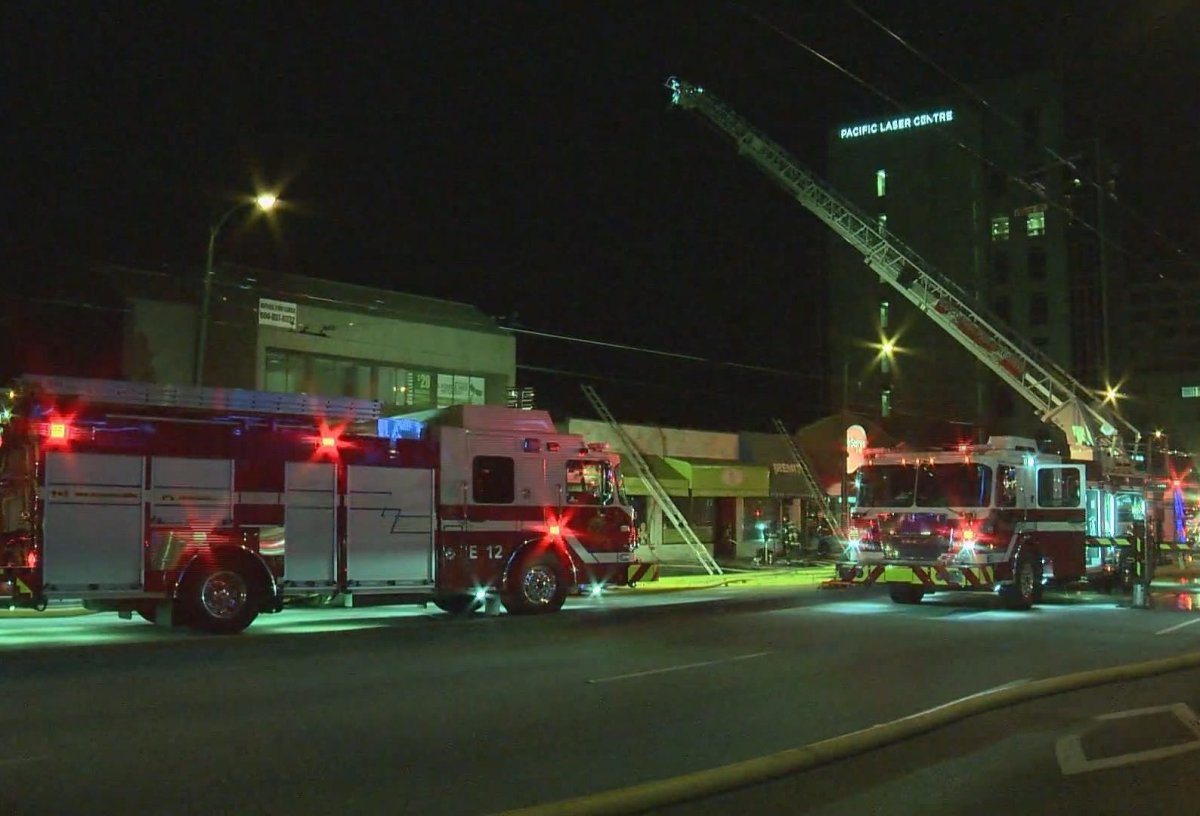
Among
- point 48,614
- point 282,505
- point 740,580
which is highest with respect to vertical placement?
point 282,505

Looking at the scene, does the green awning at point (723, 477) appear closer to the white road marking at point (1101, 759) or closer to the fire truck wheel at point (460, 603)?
the fire truck wheel at point (460, 603)

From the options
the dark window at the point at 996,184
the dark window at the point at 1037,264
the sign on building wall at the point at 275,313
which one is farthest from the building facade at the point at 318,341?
the dark window at the point at 1037,264

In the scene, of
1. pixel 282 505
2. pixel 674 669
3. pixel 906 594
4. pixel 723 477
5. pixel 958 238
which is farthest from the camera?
pixel 958 238

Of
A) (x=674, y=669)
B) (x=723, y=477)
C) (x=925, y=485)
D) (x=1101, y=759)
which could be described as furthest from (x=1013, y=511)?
(x=723, y=477)

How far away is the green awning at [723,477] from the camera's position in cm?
3475

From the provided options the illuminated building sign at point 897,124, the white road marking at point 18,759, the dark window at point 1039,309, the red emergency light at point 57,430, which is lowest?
the white road marking at point 18,759

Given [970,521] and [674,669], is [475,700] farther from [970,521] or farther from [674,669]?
[970,521]

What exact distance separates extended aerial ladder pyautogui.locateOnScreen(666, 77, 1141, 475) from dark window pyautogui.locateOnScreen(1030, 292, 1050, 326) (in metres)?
48.2

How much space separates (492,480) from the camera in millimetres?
18250

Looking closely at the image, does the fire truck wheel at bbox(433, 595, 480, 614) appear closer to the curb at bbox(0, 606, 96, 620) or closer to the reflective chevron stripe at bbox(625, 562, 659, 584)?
the reflective chevron stripe at bbox(625, 562, 659, 584)

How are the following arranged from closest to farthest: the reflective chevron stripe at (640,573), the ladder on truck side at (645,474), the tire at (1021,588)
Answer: the reflective chevron stripe at (640,573) < the tire at (1021,588) < the ladder on truck side at (645,474)

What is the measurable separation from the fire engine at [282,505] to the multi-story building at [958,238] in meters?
54.4

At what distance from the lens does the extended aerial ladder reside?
81.6 feet

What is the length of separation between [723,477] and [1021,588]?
16.2 m
